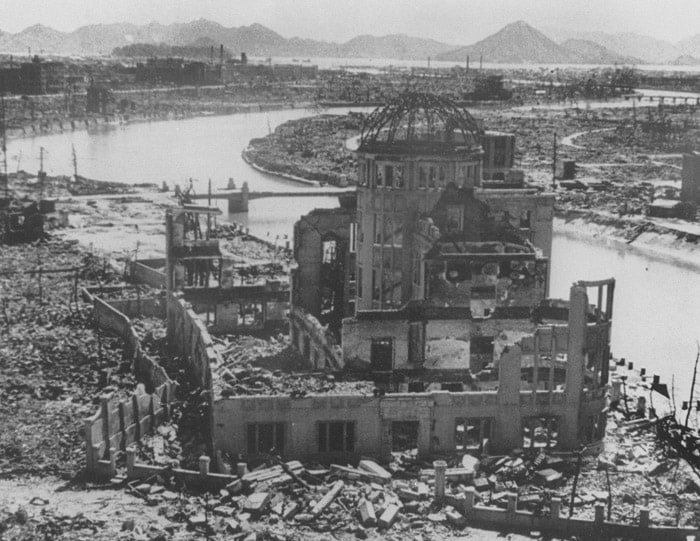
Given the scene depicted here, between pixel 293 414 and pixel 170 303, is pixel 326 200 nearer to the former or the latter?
pixel 170 303

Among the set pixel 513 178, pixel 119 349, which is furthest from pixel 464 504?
pixel 513 178

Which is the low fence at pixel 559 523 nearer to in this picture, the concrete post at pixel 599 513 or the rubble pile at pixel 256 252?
the concrete post at pixel 599 513

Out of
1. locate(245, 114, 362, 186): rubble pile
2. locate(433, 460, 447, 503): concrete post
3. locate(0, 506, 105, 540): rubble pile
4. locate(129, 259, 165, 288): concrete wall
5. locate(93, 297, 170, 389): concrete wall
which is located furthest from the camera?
locate(245, 114, 362, 186): rubble pile

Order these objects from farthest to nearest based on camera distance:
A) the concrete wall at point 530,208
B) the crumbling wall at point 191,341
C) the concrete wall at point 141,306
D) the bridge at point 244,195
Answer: the bridge at point 244,195, the concrete wall at point 141,306, the concrete wall at point 530,208, the crumbling wall at point 191,341

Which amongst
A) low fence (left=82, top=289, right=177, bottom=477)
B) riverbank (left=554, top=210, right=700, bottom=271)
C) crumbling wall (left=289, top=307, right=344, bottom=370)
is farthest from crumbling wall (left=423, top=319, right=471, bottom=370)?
riverbank (left=554, top=210, right=700, bottom=271)

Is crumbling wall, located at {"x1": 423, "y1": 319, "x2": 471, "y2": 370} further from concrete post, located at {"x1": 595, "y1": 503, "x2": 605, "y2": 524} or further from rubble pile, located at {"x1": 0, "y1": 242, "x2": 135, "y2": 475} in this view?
rubble pile, located at {"x1": 0, "y1": 242, "x2": 135, "y2": 475}

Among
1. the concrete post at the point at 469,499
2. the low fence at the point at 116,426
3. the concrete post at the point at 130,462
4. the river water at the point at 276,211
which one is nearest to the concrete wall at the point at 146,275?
the river water at the point at 276,211
